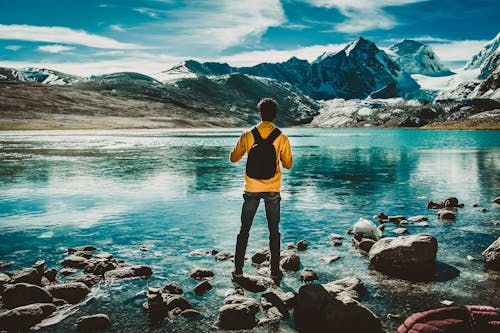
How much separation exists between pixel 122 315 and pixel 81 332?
0.88 metres

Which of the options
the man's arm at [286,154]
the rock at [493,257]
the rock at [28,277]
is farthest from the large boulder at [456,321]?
the rock at [28,277]

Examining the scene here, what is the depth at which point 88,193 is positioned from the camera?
25469 millimetres

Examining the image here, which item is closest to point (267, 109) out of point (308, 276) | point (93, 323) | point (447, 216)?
point (308, 276)

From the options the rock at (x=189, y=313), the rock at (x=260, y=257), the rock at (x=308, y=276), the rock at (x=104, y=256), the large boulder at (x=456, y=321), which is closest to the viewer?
the large boulder at (x=456, y=321)

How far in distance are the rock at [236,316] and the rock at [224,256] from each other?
12.1 ft

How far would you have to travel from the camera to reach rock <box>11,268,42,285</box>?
10008 mm

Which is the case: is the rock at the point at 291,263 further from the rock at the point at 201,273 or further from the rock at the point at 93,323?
the rock at the point at 93,323

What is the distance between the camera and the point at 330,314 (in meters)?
8.02

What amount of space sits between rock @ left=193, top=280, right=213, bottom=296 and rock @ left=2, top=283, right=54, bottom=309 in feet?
9.90

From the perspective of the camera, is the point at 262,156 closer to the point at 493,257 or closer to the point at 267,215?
the point at 267,215

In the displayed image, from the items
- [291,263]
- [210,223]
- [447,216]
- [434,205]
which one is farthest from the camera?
[434,205]

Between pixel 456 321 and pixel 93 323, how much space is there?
6153 mm

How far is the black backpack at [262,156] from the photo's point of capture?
31.4ft

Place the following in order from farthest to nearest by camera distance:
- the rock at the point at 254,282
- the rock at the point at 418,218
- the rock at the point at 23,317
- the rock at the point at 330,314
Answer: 1. the rock at the point at 418,218
2. the rock at the point at 254,282
3. the rock at the point at 23,317
4. the rock at the point at 330,314
